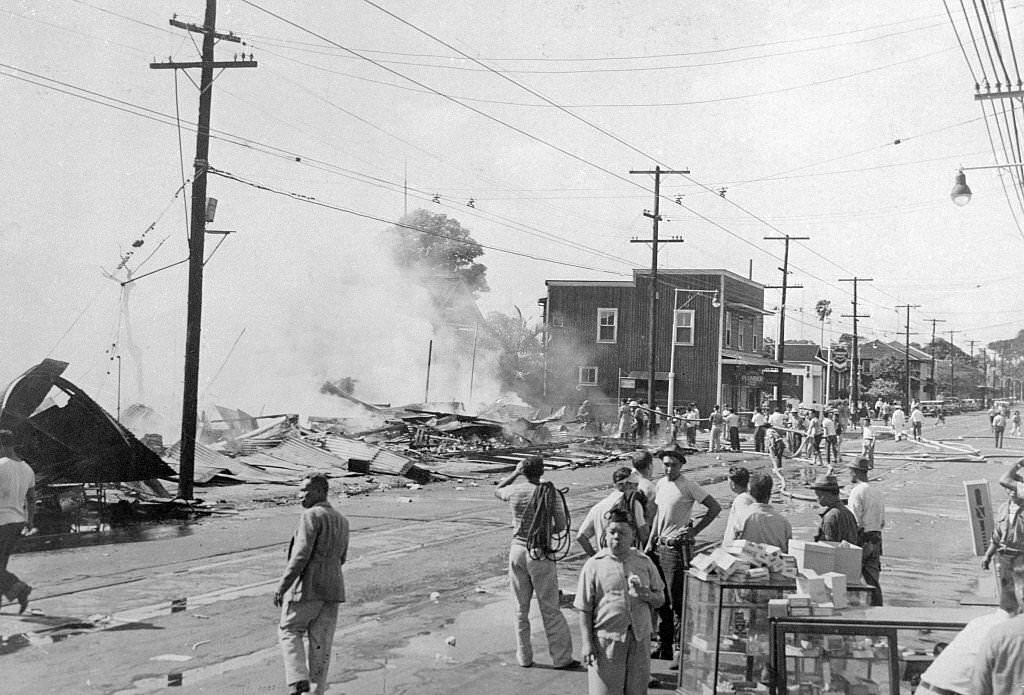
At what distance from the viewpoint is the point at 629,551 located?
245 inches

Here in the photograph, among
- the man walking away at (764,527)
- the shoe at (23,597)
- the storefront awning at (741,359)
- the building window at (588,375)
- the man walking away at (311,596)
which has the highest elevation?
the storefront awning at (741,359)

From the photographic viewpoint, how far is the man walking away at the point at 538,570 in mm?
7773

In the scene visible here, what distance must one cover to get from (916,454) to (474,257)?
31.8 m

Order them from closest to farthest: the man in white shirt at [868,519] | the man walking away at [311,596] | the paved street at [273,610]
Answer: the man walking away at [311,596] < the paved street at [273,610] < the man in white shirt at [868,519]

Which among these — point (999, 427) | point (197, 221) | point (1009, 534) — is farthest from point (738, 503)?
point (999, 427)

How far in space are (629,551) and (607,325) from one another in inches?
1880

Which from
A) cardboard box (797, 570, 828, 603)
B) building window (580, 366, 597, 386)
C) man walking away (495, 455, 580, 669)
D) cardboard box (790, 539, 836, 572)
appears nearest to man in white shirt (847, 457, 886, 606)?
cardboard box (790, 539, 836, 572)

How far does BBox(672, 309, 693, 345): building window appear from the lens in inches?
2057

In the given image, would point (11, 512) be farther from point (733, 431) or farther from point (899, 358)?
point (899, 358)

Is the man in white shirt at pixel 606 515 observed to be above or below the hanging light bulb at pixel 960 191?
below

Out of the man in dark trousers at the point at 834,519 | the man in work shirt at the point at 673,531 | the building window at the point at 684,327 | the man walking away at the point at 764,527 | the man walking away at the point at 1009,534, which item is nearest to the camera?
the man walking away at the point at 764,527

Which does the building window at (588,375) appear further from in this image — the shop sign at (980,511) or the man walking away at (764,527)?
the man walking away at (764,527)

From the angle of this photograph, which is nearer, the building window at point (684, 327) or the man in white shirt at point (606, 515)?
the man in white shirt at point (606, 515)

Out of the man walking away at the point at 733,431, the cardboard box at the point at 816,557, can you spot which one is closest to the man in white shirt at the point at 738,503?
the cardboard box at the point at 816,557
